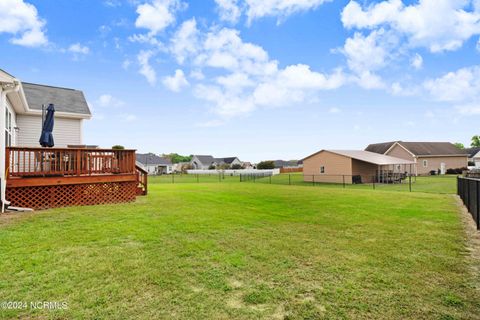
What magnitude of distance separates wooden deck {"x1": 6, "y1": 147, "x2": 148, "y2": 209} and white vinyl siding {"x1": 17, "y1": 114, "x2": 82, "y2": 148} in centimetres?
→ 424

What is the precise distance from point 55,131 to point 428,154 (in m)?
43.3

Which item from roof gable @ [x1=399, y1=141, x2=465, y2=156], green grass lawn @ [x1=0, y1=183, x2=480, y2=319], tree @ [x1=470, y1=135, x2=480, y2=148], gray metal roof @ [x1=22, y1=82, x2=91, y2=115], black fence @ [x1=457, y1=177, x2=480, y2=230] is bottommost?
green grass lawn @ [x1=0, y1=183, x2=480, y2=319]

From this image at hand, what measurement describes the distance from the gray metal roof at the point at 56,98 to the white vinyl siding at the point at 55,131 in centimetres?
59

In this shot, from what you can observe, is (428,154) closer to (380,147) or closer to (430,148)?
(430,148)

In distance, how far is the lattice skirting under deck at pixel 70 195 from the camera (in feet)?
25.9

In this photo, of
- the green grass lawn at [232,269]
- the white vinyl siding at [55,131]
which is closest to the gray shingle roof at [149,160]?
the white vinyl siding at [55,131]

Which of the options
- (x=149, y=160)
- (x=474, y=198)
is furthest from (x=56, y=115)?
(x=149, y=160)

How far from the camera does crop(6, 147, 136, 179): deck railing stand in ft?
26.4

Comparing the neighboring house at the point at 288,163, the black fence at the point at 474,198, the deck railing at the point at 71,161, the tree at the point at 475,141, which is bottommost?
the black fence at the point at 474,198

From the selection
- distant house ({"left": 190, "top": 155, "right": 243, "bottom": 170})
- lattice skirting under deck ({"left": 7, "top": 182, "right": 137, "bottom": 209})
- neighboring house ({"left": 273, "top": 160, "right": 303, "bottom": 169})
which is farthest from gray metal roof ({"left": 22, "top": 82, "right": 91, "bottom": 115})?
neighboring house ({"left": 273, "top": 160, "right": 303, "bottom": 169})

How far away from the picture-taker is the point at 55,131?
13.3 meters

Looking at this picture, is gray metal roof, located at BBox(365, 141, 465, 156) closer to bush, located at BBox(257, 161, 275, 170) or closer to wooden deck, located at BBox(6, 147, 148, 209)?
bush, located at BBox(257, 161, 275, 170)

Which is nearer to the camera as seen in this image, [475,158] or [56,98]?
[56,98]

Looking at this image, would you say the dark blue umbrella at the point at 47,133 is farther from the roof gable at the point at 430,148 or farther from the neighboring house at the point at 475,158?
the neighboring house at the point at 475,158
